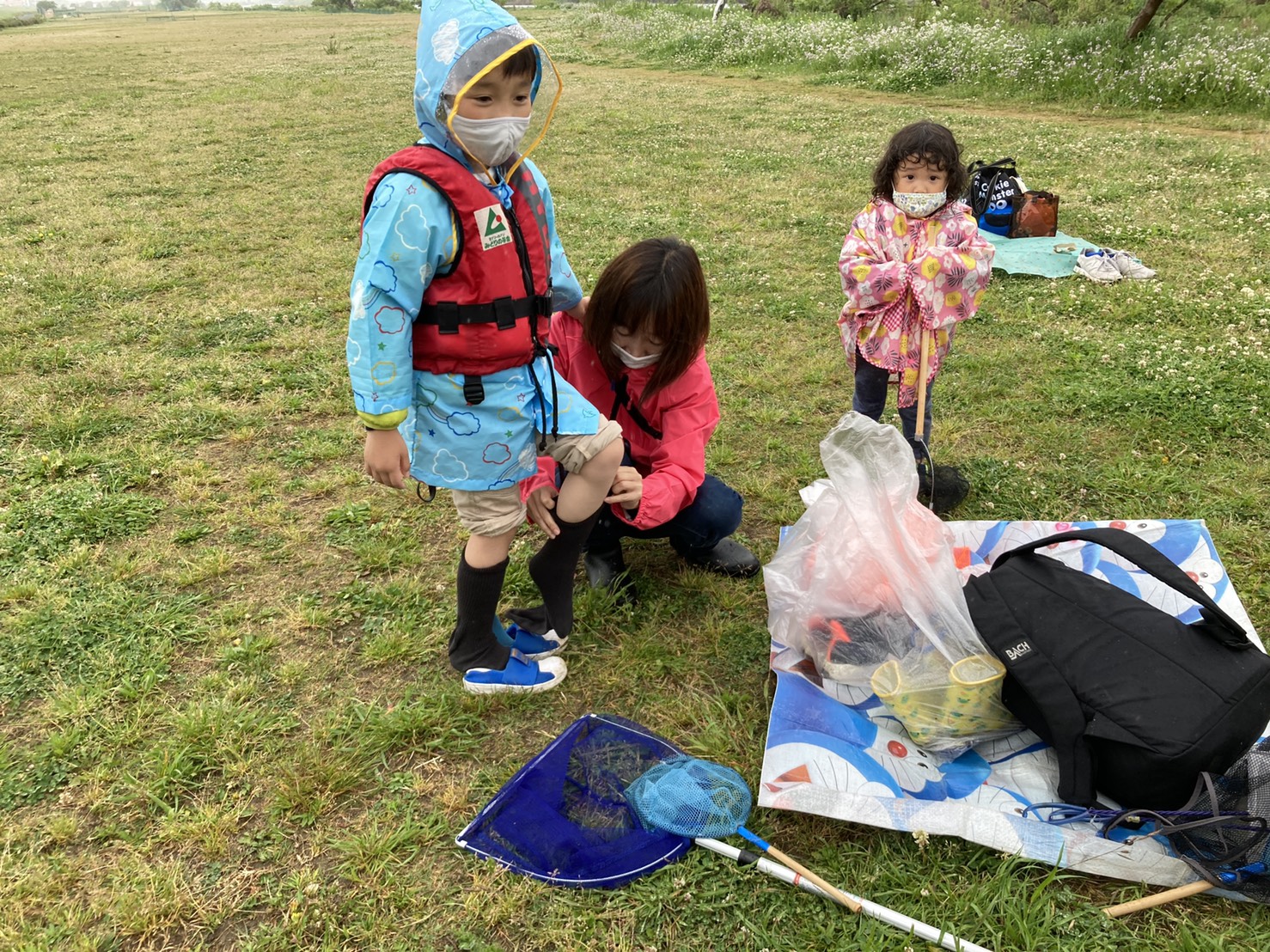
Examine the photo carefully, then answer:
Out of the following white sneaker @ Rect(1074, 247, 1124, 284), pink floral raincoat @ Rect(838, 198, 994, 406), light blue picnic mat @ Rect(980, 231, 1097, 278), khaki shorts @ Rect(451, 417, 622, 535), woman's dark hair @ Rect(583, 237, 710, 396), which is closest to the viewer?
khaki shorts @ Rect(451, 417, 622, 535)

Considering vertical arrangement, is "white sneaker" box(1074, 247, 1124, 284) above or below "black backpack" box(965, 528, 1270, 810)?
above

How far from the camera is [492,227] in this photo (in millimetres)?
2027

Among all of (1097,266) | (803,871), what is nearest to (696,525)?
(803,871)

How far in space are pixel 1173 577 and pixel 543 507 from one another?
1.72m

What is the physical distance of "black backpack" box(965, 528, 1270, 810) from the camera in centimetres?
191

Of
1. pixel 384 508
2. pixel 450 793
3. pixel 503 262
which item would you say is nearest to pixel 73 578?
pixel 384 508

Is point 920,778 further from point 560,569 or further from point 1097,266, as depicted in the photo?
point 1097,266

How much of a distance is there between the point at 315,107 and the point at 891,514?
531 inches

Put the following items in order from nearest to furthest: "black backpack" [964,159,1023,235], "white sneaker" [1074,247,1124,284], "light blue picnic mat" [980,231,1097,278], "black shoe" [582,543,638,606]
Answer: "black shoe" [582,543,638,606]
"white sneaker" [1074,247,1124,284]
"light blue picnic mat" [980,231,1097,278]
"black backpack" [964,159,1023,235]

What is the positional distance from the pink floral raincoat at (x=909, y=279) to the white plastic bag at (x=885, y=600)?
2.40 ft

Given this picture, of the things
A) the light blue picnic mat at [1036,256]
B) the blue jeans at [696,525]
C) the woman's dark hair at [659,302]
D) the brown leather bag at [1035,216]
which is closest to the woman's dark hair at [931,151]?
the woman's dark hair at [659,302]

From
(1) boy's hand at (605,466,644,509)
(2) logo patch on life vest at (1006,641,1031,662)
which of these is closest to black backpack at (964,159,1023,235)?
(1) boy's hand at (605,466,644,509)

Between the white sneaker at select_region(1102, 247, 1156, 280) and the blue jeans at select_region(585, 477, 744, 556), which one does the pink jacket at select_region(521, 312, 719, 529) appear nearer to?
the blue jeans at select_region(585, 477, 744, 556)

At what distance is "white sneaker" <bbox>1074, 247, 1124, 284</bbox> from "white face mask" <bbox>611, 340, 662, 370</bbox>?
4.33m
